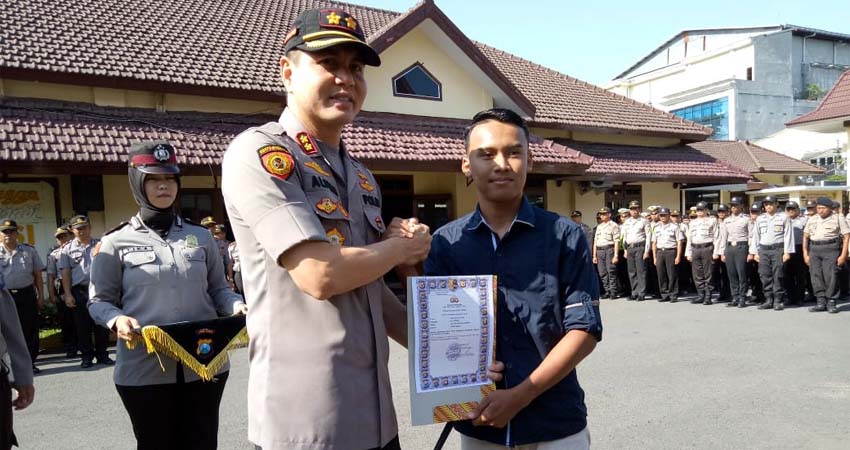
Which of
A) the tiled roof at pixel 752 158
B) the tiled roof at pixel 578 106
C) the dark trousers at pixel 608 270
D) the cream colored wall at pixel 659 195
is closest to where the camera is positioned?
the dark trousers at pixel 608 270

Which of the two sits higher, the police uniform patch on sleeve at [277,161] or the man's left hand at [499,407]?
the police uniform patch on sleeve at [277,161]

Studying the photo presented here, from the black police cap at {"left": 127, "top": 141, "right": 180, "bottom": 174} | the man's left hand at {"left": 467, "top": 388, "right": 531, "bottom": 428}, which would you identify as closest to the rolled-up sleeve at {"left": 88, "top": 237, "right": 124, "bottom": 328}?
the black police cap at {"left": 127, "top": 141, "right": 180, "bottom": 174}

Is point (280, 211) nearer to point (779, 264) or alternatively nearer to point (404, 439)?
point (404, 439)

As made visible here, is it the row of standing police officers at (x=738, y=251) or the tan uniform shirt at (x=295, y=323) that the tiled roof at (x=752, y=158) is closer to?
the row of standing police officers at (x=738, y=251)

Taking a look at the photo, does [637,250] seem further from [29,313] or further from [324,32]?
[324,32]

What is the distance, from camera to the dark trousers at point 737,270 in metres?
10.4

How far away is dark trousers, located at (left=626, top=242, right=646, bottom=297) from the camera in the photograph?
38.9 feet

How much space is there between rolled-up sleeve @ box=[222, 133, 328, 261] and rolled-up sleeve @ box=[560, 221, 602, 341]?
844mm

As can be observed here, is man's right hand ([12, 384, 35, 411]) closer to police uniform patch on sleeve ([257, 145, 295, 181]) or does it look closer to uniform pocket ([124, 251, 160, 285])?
uniform pocket ([124, 251, 160, 285])

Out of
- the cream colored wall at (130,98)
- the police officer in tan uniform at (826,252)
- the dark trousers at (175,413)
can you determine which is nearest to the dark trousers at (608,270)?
the police officer in tan uniform at (826,252)

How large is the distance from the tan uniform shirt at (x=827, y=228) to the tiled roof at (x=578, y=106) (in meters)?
6.10

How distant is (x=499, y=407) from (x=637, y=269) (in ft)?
36.5

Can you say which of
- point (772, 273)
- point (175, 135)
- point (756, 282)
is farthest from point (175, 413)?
point (756, 282)

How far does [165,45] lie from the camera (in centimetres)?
1056
